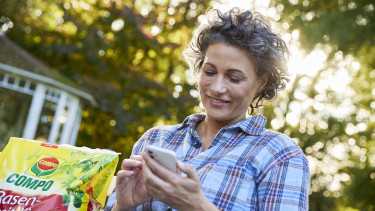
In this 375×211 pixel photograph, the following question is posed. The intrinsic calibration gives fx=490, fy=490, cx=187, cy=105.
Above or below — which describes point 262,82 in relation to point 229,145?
above

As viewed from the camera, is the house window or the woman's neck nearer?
the woman's neck

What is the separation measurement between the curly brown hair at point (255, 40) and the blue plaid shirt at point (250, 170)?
26 centimetres

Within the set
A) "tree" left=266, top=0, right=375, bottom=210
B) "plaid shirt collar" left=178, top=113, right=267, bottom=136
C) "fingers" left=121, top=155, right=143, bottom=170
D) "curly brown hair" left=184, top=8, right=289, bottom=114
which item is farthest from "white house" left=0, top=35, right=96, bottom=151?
"fingers" left=121, top=155, right=143, bottom=170

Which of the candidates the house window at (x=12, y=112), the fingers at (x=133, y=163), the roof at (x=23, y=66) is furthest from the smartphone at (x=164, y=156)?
the house window at (x=12, y=112)

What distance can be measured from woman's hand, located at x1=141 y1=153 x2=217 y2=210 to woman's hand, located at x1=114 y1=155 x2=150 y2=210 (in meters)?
0.18

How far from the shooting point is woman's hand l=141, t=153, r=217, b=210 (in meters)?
1.61

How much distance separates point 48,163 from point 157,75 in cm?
1210

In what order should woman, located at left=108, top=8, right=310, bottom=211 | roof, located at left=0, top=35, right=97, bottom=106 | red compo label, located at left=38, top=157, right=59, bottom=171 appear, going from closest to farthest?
woman, located at left=108, top=8, right=310, bottom=211 < red compo label, located at left=38, top=157, right=59, bottom=171 < roof, located at left=0, top=35, right=97, bottom=106

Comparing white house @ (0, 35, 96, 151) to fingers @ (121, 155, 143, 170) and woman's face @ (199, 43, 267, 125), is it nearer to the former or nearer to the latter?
woman's face @ (199, 43, 267, 125)

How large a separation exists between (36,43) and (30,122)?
2.82m

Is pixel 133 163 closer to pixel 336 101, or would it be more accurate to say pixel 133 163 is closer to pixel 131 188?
pixel 131 188

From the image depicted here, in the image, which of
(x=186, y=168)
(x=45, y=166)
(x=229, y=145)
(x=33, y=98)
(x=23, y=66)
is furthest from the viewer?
(x=33, y=98)

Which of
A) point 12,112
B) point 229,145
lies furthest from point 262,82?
point 12,112

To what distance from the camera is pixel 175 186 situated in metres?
1.62
